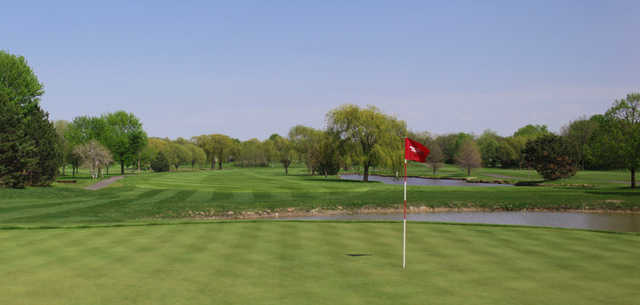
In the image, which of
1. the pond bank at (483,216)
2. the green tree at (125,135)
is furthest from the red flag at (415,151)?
the green tree at (125,135)

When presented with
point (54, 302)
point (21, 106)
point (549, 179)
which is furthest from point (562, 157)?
point (21, 106)

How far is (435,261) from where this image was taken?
888 centimetres

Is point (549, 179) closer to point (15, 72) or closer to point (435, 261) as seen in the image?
point (435, 261)

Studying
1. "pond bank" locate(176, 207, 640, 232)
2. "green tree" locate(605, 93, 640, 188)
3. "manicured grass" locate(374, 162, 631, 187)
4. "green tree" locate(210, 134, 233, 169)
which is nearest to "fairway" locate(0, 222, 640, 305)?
"pond bank" locate(176, 207, 640, 232)

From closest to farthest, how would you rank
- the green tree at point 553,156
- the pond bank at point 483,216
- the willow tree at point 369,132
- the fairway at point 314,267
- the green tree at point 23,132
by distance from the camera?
the fairway at point 314,267 < the pond bank at point 483,216 < the green tree at point 23,132 < the willow tree at point 369,132 < the green tree at point 553,156

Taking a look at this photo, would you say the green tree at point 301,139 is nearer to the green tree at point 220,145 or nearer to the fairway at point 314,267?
the green tree at point 220,145

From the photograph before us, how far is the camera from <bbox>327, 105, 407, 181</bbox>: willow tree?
47.5m

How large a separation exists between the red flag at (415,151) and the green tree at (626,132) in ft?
133

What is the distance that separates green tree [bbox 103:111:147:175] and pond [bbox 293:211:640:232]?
6643 cm

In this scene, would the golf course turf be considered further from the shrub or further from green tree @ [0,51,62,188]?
the shrub

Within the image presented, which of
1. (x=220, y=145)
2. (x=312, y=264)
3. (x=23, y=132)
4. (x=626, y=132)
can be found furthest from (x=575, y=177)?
(x=220, y=145)

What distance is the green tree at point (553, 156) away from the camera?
55094mm

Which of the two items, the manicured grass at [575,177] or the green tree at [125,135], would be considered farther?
the green tree at [125,135]

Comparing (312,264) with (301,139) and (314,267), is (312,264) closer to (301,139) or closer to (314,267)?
(314,267)
